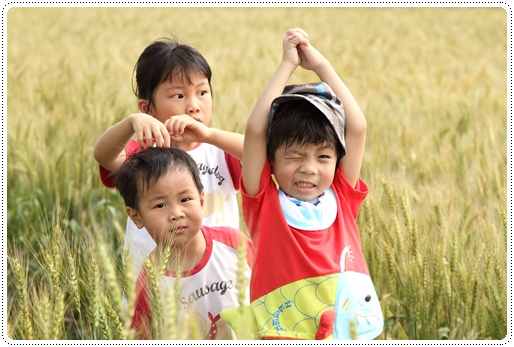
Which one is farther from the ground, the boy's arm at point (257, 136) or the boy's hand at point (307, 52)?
the boy's hand at point (307, 52)

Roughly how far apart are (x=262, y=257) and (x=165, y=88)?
73 centimetres

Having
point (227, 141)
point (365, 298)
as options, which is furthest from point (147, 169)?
point (365, 298)

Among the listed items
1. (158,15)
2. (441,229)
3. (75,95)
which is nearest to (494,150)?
(441,229)

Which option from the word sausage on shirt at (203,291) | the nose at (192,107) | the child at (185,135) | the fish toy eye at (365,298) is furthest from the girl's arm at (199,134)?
the fish toy eye at (365,298)

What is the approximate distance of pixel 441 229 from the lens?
2.38 meters

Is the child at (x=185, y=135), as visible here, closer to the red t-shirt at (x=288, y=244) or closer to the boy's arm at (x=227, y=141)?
the boy's arm at (x=227, y=141)

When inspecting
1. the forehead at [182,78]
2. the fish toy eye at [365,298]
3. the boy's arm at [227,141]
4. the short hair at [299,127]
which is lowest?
the fish toy eye at [365,298]

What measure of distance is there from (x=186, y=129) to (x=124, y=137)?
0.21 m

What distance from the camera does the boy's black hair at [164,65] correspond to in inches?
87.4

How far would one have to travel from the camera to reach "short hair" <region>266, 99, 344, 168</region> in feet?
6.12

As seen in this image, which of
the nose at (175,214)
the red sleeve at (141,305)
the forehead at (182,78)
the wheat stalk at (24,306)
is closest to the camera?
the wheat stalk at (24,306)

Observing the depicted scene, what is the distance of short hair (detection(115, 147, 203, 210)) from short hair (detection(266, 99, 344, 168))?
0.89 feet

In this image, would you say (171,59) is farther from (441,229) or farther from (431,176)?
(431,176)

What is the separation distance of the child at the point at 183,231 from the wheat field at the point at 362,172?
6.3 inches
